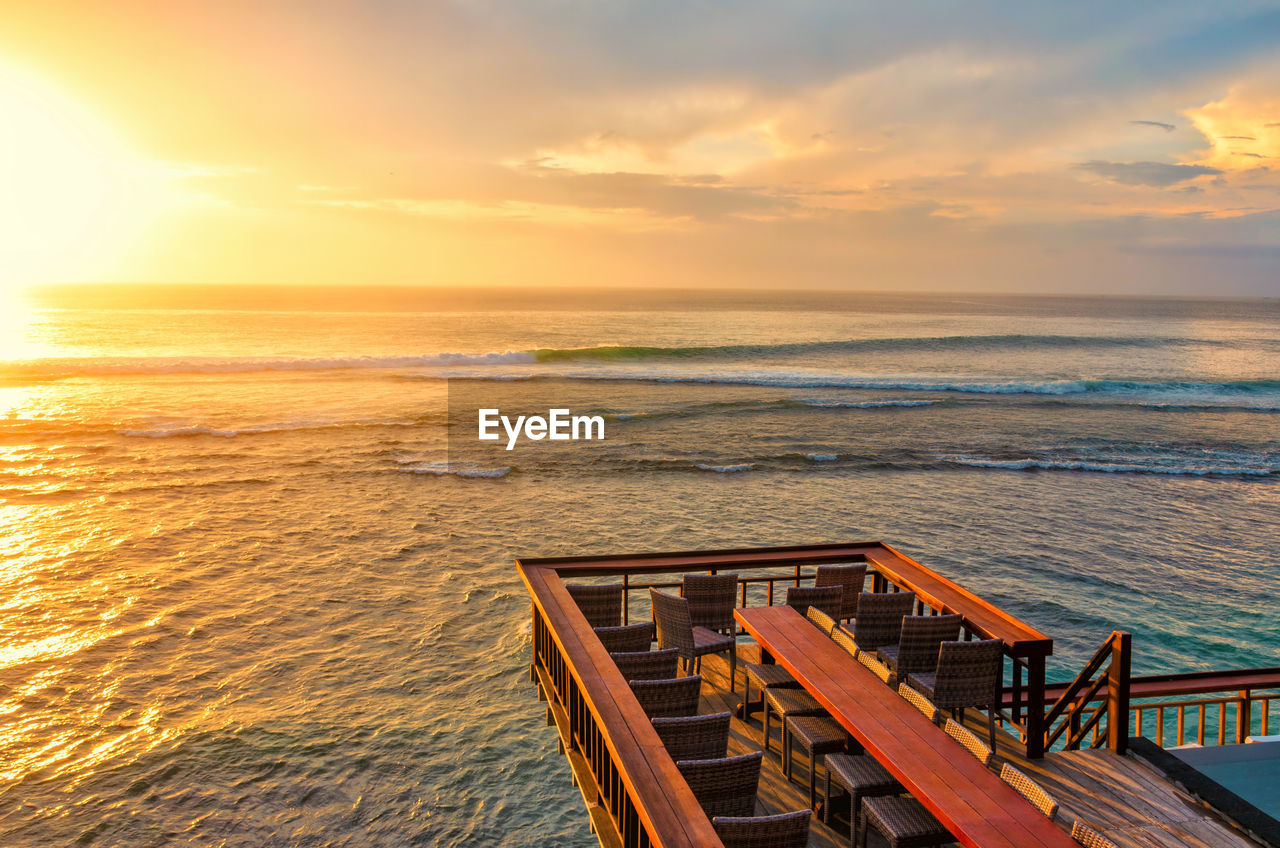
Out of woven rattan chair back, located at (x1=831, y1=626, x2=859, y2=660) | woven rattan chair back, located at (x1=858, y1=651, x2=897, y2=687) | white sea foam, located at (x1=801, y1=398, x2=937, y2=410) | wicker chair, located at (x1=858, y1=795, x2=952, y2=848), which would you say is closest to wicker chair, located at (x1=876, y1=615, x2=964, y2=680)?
woven rattan chair back, located at (x1=831, y1=626, x2=859, y2=660)

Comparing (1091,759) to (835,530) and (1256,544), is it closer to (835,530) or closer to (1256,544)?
(835,530)

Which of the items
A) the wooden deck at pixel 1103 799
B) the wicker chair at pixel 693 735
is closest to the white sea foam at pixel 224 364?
the wooden deck at pixel 1103 799

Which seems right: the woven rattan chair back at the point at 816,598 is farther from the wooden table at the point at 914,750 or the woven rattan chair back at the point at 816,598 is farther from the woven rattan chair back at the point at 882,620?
the wooden table at the point at 914,750

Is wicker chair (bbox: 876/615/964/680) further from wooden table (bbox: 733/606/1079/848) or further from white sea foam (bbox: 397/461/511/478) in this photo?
white sea foam (bbox: 397/461/511/478)

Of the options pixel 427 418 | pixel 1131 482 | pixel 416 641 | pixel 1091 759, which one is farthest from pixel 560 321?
pixel 1091 759

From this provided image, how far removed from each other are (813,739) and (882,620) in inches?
68.2

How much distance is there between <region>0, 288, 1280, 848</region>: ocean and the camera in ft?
23.0

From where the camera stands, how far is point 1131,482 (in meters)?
19.6

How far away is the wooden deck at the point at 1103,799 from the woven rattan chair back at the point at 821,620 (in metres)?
1.05

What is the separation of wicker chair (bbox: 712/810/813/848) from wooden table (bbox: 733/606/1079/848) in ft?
2.75

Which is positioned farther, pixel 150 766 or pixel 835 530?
pixel 835 530

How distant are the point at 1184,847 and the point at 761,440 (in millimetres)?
20491

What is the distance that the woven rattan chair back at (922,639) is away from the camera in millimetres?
5996

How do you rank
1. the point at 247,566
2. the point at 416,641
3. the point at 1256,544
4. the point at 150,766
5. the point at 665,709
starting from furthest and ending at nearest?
1. the point at 1256,544
2. the point at 247,566
3. the point at 416,641
4. the point at 150,766
5. the point at 665,709
